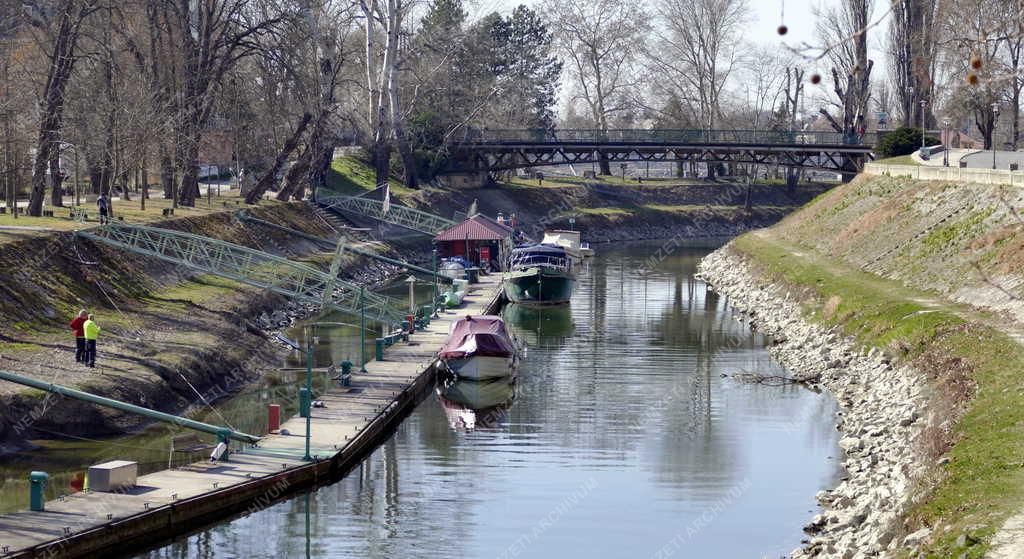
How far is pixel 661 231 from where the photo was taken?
121062 mm

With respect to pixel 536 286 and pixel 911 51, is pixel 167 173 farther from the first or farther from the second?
pixel 911 51

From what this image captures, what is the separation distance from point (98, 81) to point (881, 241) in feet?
138

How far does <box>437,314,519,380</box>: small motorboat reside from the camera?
43.3 meters

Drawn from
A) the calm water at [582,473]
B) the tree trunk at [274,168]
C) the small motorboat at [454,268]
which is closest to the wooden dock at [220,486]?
the calm water at [582,473]

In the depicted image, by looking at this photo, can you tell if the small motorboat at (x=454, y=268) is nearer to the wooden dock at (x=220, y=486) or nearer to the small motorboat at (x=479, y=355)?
the small motorboat at (x=479, y=355)

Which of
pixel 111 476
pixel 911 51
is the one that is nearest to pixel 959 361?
pixel 111 476

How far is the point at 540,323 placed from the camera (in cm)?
6050

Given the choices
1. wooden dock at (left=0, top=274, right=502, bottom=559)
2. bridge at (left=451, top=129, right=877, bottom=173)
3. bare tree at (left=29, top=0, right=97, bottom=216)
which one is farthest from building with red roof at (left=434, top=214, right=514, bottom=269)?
bridge at (left=451, top=129, right=877, bottom=173)

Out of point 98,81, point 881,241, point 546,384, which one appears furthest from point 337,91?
point 546,384

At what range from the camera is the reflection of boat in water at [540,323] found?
55625mm

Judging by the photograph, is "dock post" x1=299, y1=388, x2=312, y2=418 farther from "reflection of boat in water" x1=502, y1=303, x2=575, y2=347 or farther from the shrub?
the shrub

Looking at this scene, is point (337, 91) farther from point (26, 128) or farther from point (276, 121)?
point (26, 128)

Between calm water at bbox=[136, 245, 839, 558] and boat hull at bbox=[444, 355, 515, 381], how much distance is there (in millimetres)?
476

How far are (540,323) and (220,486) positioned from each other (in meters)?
33.8
